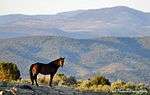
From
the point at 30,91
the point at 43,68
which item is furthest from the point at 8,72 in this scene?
the point at 30,91

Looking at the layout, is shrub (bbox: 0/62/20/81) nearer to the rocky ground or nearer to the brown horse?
Result: the brown horse

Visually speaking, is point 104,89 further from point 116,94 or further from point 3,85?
point 3,85

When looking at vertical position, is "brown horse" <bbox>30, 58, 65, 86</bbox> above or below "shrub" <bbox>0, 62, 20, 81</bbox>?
below

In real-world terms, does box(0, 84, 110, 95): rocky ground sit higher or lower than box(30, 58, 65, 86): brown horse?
lower

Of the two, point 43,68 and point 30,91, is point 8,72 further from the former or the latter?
point 30,91

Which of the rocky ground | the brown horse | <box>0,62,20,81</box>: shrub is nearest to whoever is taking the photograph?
the rocky ground

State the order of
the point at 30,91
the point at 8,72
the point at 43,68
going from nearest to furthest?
the point at 30,91 < the point at 43,68 < the point at 8,72

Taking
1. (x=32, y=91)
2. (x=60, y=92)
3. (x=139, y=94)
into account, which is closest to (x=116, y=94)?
(x=139, y=94)

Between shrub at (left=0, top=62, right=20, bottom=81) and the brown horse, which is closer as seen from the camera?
the brown horse

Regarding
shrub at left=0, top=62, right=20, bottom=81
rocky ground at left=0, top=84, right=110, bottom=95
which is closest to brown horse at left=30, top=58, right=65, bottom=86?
rocky ground at left=0, top=84, right=110, bottom=95

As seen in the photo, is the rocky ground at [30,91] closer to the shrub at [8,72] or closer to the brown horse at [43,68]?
the brown horse at [43,68]

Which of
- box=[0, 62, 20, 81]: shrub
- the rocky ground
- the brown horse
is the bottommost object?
the rocky ground

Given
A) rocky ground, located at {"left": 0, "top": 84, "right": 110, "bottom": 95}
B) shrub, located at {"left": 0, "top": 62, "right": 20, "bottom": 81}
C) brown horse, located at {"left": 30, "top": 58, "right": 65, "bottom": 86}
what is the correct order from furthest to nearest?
shrub, located at {"left": 0, "top": 62, "right": 20, "bottom": 81} → brown horse, located at {"left": 30, "top": 58, "right": 65, "bottom": 86} → rocky ground, located at {"left": 0, "top": 84, "right": 110, "bottom": 95}

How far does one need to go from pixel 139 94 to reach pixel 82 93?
3.29 meters
